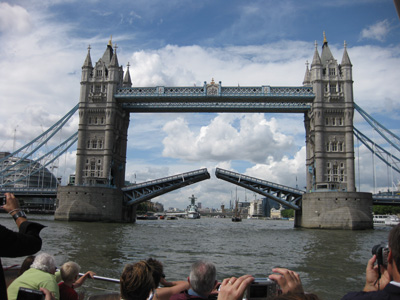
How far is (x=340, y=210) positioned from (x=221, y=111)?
15.3 meters

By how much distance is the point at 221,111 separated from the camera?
41.2 meters

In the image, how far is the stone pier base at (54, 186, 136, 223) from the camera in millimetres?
35906

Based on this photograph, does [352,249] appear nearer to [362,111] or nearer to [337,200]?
[337,200]

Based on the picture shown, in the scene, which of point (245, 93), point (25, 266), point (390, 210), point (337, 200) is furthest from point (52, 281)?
point (390, 210)

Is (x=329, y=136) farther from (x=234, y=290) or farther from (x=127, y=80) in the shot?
(x=234, y=290)

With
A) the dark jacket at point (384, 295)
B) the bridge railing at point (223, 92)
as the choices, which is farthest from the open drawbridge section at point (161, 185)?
the dark jacket at point (384, 295)

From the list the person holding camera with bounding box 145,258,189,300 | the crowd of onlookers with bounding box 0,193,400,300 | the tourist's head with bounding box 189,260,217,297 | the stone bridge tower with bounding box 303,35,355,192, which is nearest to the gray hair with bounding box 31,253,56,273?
the crowd of onlookers with bounding box 0,193,400,300

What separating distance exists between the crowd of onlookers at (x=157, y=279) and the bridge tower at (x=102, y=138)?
3397 cm

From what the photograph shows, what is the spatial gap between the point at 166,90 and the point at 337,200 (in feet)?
64.7

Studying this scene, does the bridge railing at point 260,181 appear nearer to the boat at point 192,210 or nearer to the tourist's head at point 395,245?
the tourist's head at point 395,245

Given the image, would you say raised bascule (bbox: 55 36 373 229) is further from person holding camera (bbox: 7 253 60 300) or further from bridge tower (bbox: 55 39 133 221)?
person holding camera (bbox: 7 253 60 300)

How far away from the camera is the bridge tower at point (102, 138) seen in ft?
124

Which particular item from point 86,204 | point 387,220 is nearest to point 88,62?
point 86,204

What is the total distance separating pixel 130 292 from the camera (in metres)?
2.94
